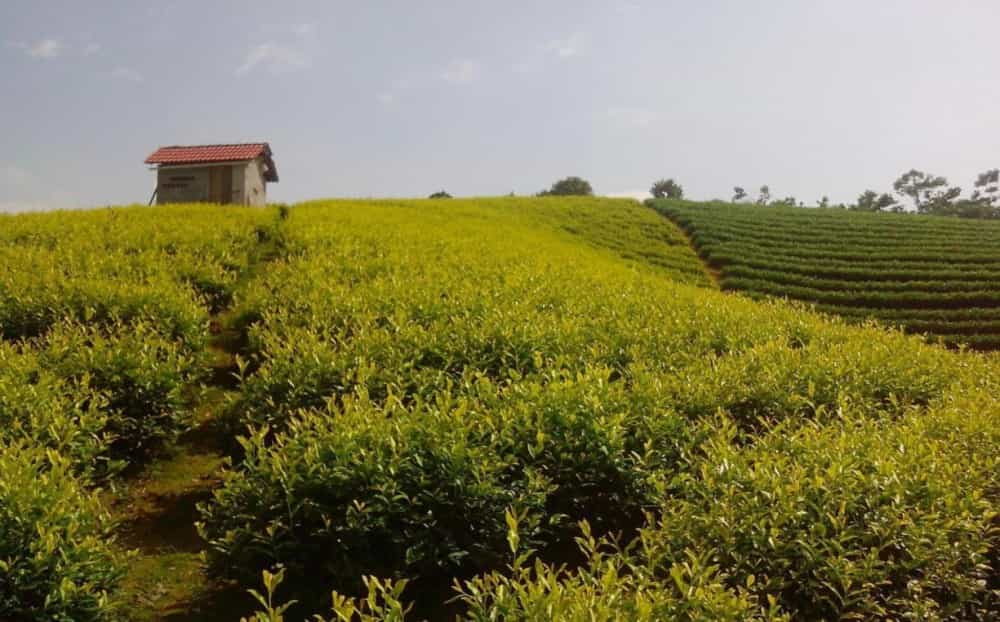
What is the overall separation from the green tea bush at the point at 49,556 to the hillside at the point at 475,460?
0.02 m

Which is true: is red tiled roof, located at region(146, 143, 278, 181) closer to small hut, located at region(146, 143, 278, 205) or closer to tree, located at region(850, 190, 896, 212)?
small hut, located at region(146, 143, 278, 205)

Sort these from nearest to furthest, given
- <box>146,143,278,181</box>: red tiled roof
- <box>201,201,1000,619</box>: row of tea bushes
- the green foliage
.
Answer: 1. the green foliage
2. <box>201,201,1000,619</box>: row of tea bushes
3. <box>146,143,278,181</box>: red tiled roof

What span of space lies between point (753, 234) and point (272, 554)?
103ft

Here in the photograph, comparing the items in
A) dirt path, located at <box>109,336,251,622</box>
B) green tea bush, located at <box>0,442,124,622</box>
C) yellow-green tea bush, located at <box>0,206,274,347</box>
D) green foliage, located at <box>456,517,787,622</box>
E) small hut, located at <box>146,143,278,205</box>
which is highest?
small hut, located at <box>146,143,278,205</box>

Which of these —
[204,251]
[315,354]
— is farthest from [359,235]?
[315,354]

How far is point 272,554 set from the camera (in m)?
4.11

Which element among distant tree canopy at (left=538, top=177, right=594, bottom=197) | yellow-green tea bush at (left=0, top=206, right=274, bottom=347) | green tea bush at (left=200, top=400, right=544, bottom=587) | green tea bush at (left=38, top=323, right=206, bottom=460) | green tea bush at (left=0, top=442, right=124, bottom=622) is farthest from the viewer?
distant tree canopy at (left=538, top=177, right=594, bottom=197)

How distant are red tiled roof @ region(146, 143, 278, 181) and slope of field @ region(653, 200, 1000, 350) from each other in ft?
64.2

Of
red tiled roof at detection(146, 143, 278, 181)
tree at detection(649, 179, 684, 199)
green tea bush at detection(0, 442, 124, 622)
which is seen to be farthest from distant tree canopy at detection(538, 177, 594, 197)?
green tea bush at detection(0, 442, 124, 622)

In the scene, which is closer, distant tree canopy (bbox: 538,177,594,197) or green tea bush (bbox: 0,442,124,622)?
green tea bush (bbox: 0,442,124,622)

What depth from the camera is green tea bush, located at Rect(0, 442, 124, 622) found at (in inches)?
143

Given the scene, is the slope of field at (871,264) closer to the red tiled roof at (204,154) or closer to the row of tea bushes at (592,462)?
the row of tea bushes at (592,462)

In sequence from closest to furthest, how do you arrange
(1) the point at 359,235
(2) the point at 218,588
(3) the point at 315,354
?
1. (2) the point at 218,588
2. (3) the point at 315,354
3. (1) the point at 359,235

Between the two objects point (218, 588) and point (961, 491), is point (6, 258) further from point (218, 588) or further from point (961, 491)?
point (961, 491)
